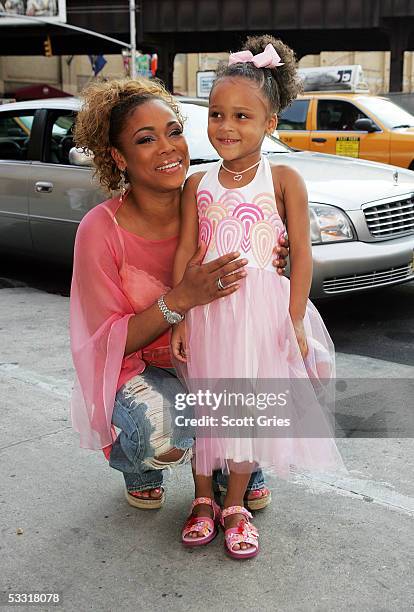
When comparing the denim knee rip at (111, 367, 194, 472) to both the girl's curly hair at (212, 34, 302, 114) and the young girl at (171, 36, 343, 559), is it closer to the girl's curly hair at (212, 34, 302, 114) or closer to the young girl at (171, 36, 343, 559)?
the young girl at (171, 36, 343, 559)

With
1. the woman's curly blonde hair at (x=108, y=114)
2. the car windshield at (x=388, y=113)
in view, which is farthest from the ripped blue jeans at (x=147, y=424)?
the car windshield at (x=388, y=113)

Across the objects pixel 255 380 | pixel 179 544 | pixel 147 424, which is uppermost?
pixel 255 380

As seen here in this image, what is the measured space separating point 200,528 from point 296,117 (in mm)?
10053

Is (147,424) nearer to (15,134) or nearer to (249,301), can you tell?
(249,301)

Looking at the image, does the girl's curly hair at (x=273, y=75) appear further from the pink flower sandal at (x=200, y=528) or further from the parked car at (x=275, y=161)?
the parked car at (x=275, y=161)

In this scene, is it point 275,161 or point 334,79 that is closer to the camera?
point 275,161

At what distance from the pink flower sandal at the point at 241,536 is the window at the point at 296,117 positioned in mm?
9880

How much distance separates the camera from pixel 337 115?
38.0 feet

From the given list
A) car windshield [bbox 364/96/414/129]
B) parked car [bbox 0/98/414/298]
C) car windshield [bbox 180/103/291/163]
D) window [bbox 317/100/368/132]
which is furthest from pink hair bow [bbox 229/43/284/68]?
window [bbox 317/100/368/132]

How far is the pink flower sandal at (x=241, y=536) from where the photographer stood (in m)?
2.48

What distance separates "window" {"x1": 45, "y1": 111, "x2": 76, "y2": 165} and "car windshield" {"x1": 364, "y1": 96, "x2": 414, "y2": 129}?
6.03m

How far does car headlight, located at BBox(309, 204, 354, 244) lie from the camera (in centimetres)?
504

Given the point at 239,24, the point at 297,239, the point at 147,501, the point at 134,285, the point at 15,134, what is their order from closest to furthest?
the point at 297,239 < the point at 134,285 < the point at 147,501 < the point at 15,134 < the point at 239,24

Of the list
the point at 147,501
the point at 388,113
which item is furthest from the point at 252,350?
the point at 388,113
